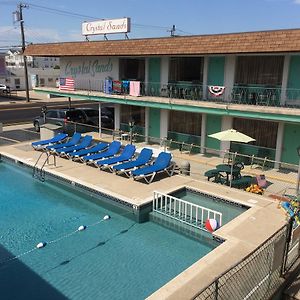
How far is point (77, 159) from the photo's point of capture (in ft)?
60.8

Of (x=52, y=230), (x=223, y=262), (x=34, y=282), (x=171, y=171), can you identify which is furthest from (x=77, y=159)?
(x=223, y=262)

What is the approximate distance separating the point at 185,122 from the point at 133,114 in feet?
15.3

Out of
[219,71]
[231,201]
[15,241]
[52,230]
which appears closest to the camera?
[15,241]

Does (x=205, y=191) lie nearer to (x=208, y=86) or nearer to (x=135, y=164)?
(x=135, y=164)

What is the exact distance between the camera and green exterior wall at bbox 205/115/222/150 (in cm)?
2009

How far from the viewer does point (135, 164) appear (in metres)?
16.5

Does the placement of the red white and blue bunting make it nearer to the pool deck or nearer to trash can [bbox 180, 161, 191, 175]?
trash can [bbox 180, 161, 191, 175]

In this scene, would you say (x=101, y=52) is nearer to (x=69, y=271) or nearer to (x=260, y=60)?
(x=260, y=60)

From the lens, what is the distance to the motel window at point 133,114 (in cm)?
2437

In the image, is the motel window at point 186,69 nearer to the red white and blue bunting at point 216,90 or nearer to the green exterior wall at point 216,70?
the green exterior wall at point 216,70

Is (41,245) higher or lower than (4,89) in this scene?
lower

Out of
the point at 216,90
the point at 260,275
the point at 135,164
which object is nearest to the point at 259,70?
the point at 216,90

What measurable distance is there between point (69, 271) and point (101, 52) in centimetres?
1682

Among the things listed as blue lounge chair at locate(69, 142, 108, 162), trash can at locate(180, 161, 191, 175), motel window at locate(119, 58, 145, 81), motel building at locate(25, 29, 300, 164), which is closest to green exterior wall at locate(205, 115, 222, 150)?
motel building at locate(25, 29, 300, 164)
